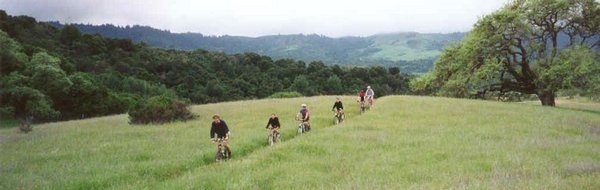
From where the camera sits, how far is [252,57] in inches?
4783

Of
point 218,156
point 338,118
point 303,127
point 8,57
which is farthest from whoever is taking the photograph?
point 8,57

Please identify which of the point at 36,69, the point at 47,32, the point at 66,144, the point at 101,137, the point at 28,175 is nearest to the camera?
the point at 28,175

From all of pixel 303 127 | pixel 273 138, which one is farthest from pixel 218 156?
pixel 303 127

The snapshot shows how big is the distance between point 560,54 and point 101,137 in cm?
3517

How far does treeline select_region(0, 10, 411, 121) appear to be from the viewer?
49.8 m

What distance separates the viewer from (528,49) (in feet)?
142

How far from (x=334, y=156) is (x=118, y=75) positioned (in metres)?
75.7

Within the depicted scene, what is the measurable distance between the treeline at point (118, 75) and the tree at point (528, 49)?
36138 millimetres

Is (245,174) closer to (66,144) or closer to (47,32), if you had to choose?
(66,144)

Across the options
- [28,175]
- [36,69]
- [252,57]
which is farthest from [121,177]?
[252,57]

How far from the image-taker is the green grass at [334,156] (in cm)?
1286

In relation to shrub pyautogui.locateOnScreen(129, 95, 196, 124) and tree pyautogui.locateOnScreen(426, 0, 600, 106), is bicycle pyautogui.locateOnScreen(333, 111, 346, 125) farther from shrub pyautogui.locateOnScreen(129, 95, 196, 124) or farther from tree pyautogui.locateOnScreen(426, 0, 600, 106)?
tree pyautogui.locateOnScreen(426, 0, 600, 106)

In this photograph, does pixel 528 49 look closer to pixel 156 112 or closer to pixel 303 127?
pixel 303 127

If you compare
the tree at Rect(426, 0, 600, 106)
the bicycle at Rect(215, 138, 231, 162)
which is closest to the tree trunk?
the tree at Rect(426, 0, 600, 106)
